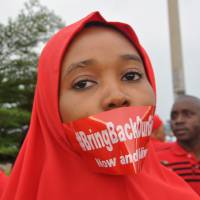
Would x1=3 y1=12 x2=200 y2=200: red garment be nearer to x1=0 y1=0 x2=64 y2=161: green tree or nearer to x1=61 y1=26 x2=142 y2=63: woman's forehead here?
x1=61 y1=26 x2=142 y2=63: woman's forehead

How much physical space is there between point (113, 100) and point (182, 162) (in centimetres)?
218

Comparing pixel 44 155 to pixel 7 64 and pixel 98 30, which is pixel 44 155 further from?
pixel 7 64

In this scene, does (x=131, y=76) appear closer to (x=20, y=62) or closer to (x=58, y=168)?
(x=58, y=168)

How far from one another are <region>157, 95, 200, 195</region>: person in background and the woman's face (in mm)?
1826

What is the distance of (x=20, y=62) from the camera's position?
15312 mm

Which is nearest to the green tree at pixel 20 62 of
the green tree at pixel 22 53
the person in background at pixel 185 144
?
the green tree at pixel 22 53

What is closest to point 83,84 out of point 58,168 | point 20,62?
point 58,168

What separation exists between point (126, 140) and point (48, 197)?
33 centimetres

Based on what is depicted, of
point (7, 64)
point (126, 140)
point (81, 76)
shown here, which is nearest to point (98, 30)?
point (81, 76)

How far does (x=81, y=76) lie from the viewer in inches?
A: 60.7

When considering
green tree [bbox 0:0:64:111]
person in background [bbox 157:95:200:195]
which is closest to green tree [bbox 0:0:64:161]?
green tree [bbox 0:0:64:111]

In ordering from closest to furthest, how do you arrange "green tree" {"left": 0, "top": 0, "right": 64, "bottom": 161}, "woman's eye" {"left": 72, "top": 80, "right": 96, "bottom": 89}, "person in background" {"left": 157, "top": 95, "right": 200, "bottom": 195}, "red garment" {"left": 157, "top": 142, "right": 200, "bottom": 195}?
"woman's eye" {"left": 72, "top": 80, "right": 96, "bottom": 89} < "red garment" {"left": 157, "top": 142, "right": 200, "bottom": 195} < "person in background" {"left": 157, "top": 95, "right": 200, "bottom": 195} < "green tree" {"left": 0, "top": 0, "right": 64, "bottom": 161}

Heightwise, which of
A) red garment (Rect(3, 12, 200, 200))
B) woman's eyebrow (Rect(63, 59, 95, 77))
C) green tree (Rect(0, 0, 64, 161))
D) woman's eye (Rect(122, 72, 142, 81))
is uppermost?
green tree (Rect(0, 0, 64, 161))

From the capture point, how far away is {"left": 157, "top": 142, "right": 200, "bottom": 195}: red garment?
3.26 meters
